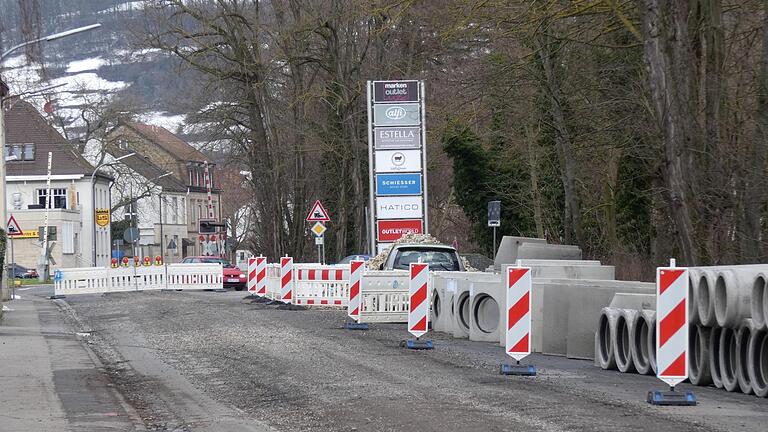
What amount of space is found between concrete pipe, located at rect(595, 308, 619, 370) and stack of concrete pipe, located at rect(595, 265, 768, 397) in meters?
0.35

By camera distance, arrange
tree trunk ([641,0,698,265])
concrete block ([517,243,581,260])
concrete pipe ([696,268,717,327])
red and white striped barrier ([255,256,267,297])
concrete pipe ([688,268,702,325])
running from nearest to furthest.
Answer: concrete pipe ([696,268,717,327]), concrete pipe ([688,268,702,325]), tree trunk ([641,0,698,265]), concrete block ([517,243,581,260]), red and white striped barrier ([255,256,267,297])

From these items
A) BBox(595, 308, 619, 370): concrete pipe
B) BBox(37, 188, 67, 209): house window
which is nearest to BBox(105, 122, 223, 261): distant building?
BBox(37, 188, 67, 209): house window

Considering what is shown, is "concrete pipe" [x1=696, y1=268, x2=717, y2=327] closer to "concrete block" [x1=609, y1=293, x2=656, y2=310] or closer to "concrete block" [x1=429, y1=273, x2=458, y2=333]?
"concrete block" [x1=609, y1=293, x2=656, y2=310]

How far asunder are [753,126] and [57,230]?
7429 centimetres

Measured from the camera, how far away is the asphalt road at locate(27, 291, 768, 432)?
10383mm

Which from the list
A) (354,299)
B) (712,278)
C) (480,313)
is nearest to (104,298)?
(354,299)

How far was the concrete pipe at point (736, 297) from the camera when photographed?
12.5 m

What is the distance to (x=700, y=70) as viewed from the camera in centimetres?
2027

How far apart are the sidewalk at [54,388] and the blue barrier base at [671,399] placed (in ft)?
16.4

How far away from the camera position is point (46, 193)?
289 feet

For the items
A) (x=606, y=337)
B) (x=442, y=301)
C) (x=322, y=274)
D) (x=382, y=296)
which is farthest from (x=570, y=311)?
(x=322, y=274)

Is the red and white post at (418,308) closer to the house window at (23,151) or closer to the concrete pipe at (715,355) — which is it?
the concrete pipe at (715,355)

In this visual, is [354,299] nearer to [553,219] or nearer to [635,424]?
[635,424]

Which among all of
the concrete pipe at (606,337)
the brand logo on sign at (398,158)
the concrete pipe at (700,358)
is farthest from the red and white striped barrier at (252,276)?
the concrete pipe at (700,358)
